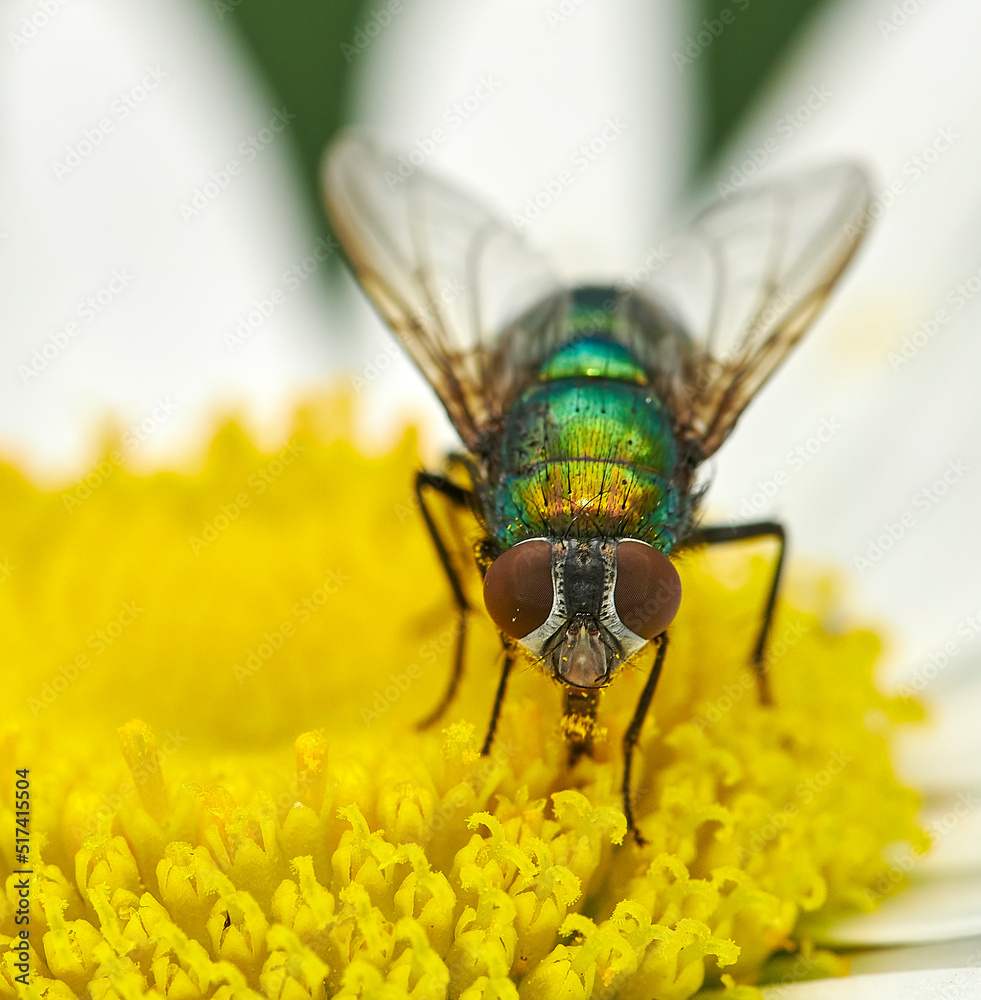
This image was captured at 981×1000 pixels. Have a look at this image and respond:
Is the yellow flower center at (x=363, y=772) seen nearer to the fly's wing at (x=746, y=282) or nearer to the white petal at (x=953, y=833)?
the white petal at (x=953, y=833)

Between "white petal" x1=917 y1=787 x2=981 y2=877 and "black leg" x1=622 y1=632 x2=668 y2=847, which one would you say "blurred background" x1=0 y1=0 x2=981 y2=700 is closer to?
"white petal" x1=917 y1=787 x2=981 y2=877

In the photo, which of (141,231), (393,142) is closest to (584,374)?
(393,142)

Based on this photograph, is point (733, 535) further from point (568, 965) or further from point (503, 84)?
point (503, 84)

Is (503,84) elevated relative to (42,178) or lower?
elevated

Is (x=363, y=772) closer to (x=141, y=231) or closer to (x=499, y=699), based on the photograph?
(x=499, y=699)

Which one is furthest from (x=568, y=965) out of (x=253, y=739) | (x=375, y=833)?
(x=253, y=739)

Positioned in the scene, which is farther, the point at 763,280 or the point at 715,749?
the point at 763,280
